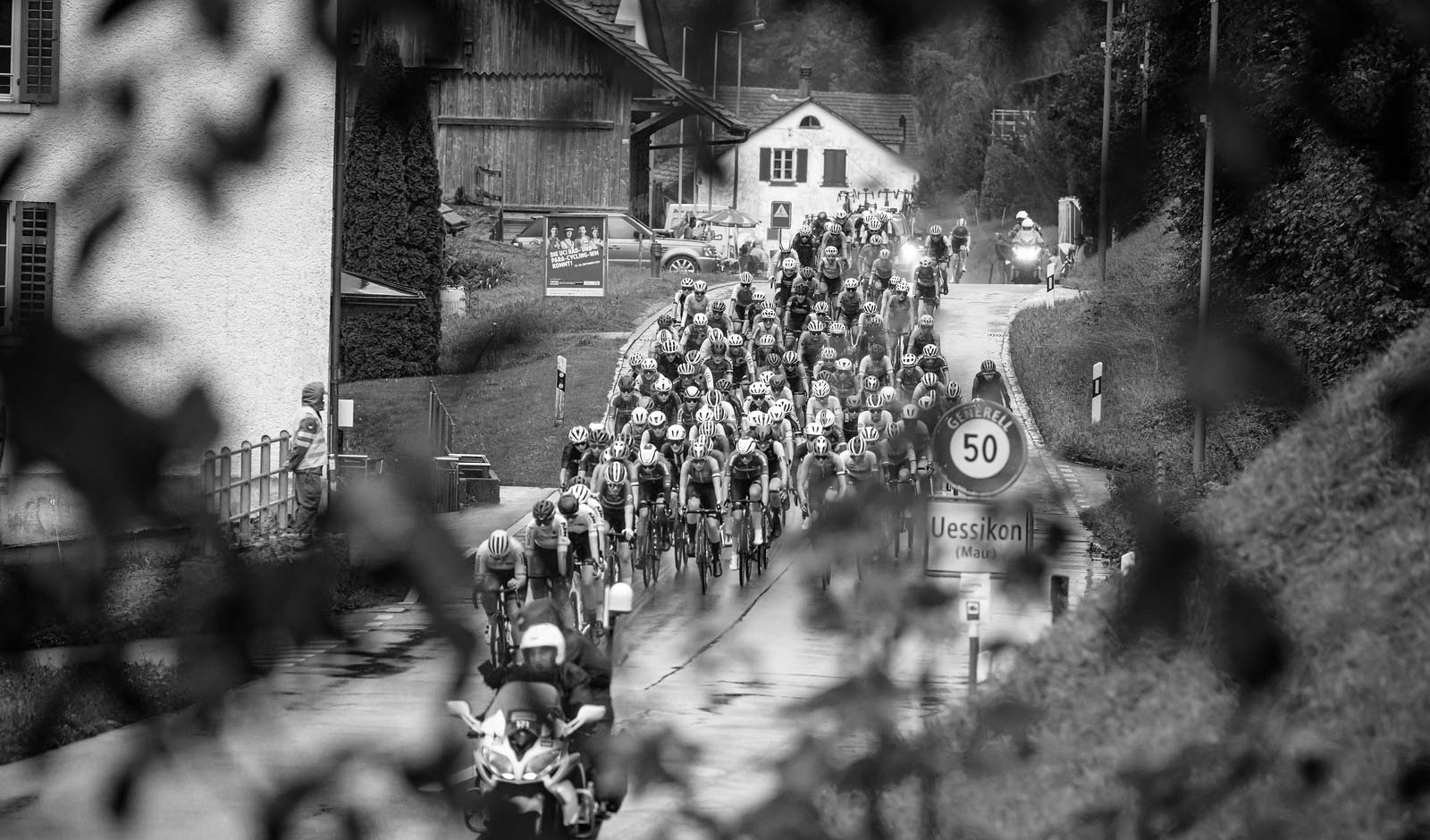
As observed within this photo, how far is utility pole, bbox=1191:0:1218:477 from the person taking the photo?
65.6 inches

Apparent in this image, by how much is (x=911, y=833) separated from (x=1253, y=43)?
29.6 inches

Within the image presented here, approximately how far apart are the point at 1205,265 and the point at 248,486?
1276 millimetres

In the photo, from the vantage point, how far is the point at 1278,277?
1.80 meters

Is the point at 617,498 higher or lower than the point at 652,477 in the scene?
lower

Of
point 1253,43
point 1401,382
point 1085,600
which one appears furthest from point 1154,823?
point 1253,43

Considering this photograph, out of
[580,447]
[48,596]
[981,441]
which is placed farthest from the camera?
[580,447]

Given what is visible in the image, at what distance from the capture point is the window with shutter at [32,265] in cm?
175

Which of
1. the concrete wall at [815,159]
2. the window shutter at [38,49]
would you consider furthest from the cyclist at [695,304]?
the window shutter at [38,49]

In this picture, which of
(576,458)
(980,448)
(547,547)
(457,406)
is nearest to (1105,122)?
(980,448)

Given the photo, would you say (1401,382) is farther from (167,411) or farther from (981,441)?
(167,411)

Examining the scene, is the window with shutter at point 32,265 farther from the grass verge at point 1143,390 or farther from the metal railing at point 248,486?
the grass verge at point 1143,390

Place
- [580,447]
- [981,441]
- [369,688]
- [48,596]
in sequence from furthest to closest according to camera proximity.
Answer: [580,447] < [369,688] < [981,441] < [48,596]

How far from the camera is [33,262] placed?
1.82 metres

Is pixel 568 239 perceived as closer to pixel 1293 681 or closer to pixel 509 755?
pixel 509 755
